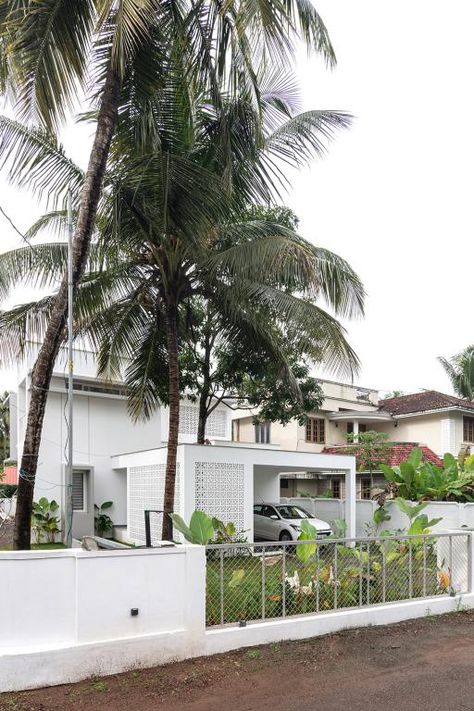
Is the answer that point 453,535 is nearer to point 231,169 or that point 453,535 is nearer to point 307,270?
point 307,270

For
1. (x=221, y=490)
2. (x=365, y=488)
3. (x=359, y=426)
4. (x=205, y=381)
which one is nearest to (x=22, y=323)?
(x=205, y=381)

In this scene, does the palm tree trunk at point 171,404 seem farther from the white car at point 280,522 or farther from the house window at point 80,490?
the house window at point 80,490

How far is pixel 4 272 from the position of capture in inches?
446

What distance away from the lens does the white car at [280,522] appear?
693 inches

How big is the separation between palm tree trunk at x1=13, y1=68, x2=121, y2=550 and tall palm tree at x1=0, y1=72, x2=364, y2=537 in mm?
1174

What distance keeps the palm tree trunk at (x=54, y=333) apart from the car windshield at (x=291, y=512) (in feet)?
37.7

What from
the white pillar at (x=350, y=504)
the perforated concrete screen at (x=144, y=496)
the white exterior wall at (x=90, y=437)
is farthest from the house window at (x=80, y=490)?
the white pillar at (x=350, y=504)

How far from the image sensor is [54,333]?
7961mm

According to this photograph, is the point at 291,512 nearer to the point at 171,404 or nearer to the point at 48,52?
the point at 171,404

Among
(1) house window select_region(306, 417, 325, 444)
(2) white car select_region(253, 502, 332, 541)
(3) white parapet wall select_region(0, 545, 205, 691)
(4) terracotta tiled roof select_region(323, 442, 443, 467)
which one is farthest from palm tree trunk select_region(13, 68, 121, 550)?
(1) house window select_region(306, 417, 325, 444)

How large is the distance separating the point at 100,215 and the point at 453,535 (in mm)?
7463

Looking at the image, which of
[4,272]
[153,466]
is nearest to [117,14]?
[4,272]

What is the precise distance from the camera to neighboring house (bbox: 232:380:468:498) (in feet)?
96.5

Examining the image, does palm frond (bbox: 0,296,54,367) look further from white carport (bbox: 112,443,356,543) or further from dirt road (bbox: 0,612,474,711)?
dirt road (bbox: 0,612,474,711)
